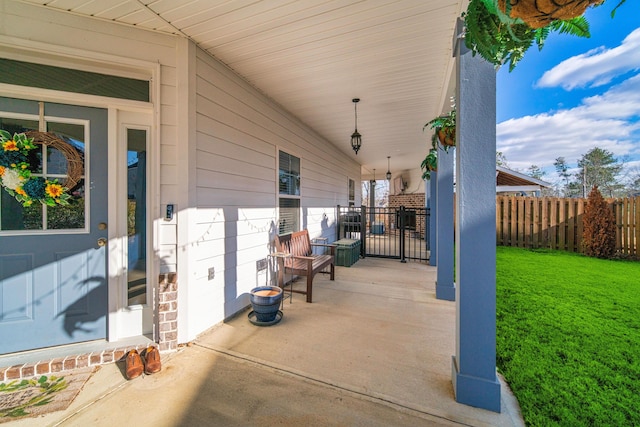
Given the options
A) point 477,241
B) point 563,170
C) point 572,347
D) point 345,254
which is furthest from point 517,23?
point 563,170

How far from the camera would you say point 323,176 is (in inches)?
245

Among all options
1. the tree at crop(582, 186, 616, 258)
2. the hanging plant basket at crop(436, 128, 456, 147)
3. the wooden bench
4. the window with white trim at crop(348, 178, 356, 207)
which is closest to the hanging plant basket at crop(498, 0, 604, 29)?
the hanging plant basket at crop(436, 128, 456, 147)

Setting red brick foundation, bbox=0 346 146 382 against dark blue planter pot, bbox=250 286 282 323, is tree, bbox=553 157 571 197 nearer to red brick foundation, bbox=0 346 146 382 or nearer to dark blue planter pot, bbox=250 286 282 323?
dark blue planter pot, bbox=250 286 282 323

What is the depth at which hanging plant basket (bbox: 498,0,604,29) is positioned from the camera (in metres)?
0.78

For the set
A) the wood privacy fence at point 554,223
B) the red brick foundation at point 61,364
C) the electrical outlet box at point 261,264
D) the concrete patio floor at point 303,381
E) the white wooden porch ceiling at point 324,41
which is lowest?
the concrete patio floor at point 303,381

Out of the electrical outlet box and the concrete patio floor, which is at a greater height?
the electrical outlet box

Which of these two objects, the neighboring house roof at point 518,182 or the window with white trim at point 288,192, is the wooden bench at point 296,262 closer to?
the window with white trim at point 288,192

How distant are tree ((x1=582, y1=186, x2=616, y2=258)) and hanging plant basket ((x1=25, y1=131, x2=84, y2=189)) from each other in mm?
9489

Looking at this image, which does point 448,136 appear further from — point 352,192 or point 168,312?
point 352,192

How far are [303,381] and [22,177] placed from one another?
2758 mm

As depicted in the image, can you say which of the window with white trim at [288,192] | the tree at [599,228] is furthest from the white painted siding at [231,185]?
the tree at [599,228]

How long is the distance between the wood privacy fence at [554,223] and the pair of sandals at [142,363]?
854 cm

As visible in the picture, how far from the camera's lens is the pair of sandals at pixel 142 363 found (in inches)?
75.2

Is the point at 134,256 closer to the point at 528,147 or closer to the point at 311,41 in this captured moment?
the point at 311,41
